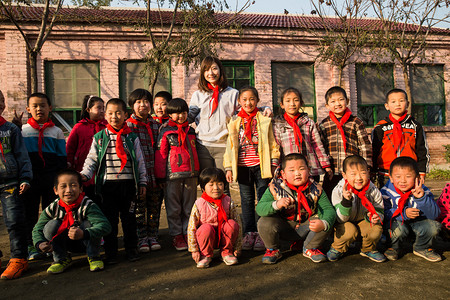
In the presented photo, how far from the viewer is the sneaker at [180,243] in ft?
11.5

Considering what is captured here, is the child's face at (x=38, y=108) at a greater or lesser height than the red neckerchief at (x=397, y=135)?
greater

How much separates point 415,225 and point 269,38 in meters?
8.06

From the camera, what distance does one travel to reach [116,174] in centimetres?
322

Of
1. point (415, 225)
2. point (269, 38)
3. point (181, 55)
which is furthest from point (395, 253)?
point (269, 38)

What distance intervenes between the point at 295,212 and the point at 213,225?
2.51 feet

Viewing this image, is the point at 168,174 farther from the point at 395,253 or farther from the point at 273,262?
the point at 395,253

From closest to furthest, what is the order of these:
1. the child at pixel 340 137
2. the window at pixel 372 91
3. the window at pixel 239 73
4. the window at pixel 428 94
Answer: the child at pixel 340 137, the window at pixel 239 73, the window at pixel 372 91, the window at pixel 428 94

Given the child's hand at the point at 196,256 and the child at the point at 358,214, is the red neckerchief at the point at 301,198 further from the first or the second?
the child's hand at the point at 196,256

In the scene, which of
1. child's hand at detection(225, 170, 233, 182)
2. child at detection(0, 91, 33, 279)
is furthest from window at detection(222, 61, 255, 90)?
child at detection(0, 91, 33, 279)

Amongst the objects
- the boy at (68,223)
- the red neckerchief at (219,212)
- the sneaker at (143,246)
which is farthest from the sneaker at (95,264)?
the red neckerchief at (219,212)

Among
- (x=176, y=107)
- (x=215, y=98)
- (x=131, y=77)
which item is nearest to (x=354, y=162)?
(x=215, y=98)

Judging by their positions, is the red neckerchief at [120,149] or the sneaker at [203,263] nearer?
the sneaker at [203,263]

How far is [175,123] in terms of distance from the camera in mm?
3650

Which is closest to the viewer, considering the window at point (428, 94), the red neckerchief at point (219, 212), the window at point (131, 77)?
the red neckerchief at point (219, 212)
